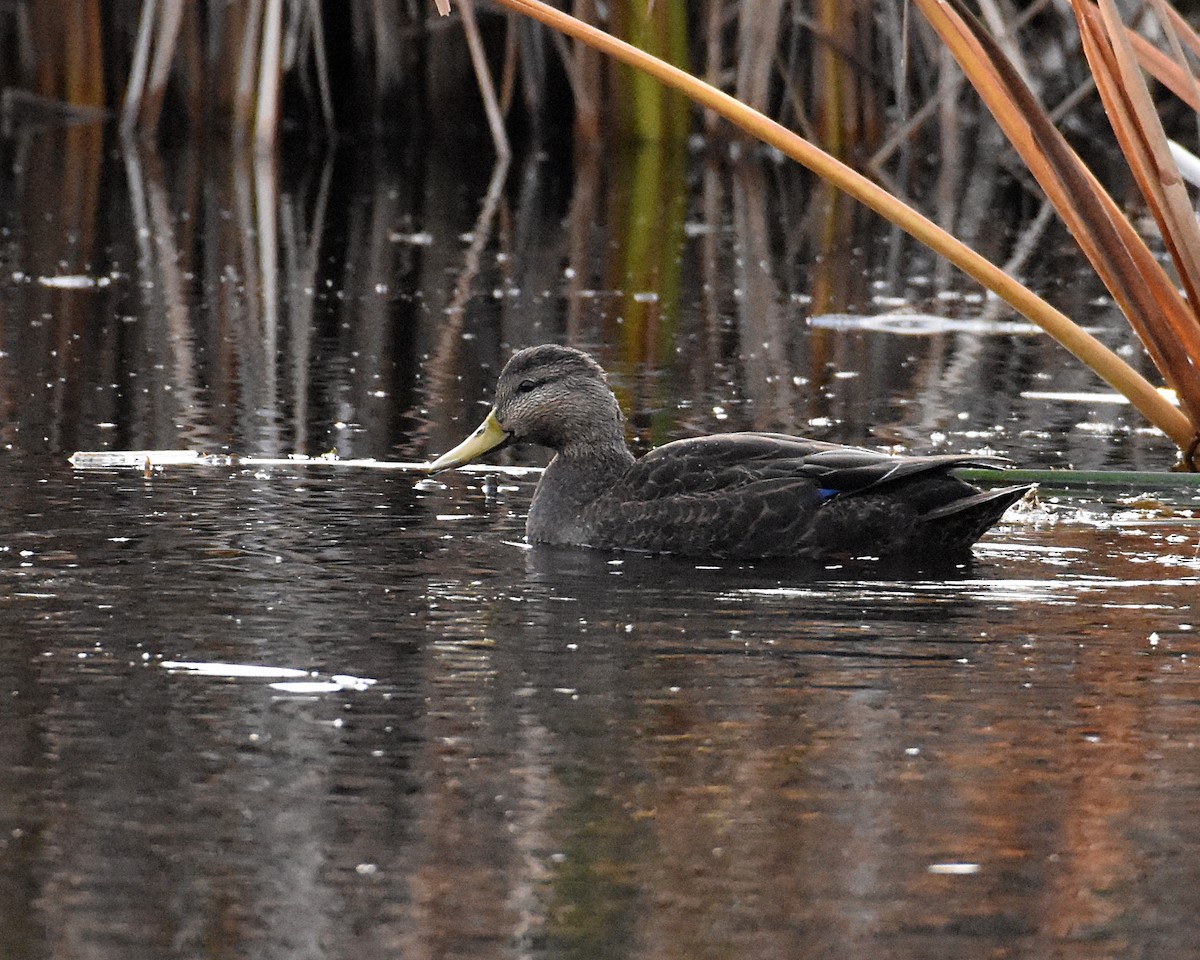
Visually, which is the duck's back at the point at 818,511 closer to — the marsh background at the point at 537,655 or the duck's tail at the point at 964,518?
the duck's tail at the point at 964,518

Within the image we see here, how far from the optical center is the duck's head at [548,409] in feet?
23.9

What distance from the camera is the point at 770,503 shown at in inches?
263

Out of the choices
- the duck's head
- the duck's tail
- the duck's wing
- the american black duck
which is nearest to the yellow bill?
the duck's head

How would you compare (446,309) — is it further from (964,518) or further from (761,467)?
(964,518)

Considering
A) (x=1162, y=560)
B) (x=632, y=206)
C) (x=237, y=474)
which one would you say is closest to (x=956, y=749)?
(x=1162, y=560)

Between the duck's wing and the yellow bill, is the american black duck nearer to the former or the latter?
the duck's wing

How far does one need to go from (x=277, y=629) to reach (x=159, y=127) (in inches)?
676

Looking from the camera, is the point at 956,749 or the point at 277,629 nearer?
the point at 956,749

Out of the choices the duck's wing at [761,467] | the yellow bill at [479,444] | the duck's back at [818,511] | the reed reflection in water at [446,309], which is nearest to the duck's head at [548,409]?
the yellow bill at [479,444]

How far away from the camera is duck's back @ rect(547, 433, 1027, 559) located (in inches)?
263

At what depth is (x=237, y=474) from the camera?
298 inches

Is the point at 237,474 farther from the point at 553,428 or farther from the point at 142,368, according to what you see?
the point at 142,368

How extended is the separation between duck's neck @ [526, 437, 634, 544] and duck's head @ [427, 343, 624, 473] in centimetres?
4

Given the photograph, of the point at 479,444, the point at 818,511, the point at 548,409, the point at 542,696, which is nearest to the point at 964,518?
the point at 818,511
